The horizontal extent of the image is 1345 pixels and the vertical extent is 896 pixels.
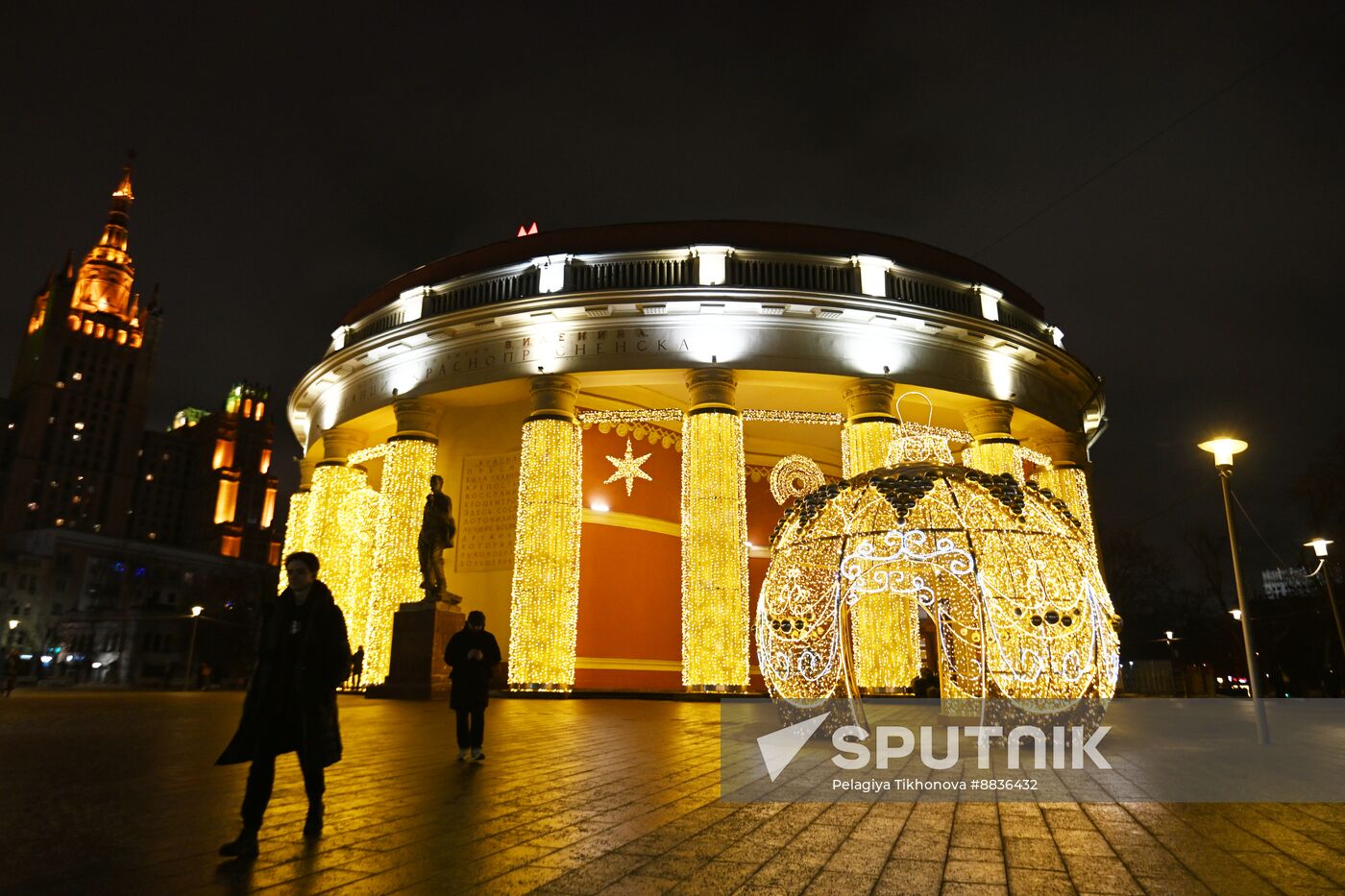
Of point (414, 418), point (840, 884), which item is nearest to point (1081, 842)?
point (840, 884)

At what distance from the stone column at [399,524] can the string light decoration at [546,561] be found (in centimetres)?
314

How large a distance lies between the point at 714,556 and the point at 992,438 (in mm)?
8564

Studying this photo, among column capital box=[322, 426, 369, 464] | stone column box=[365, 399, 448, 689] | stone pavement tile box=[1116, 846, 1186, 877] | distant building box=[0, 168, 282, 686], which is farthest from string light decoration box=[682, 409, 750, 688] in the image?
distant building box=[0, 168, 282, 686]

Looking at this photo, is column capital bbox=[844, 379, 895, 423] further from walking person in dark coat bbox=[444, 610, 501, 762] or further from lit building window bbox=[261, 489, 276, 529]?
lit building window bbox=[261, 489, 276, 529]

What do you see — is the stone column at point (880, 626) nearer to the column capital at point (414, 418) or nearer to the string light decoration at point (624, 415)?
the string light decoration at point (624, 415)

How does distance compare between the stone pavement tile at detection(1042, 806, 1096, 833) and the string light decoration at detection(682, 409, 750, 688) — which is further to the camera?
the string light decoration at detection(682, 409, 750, 688)

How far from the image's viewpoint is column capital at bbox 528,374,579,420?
20250 millimetres

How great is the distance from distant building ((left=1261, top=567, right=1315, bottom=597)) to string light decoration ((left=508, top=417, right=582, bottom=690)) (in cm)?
2526

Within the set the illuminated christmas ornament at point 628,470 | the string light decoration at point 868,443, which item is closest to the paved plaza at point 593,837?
the string light decoration at point 868,443

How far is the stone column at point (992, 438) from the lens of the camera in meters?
21.4

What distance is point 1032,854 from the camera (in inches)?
159

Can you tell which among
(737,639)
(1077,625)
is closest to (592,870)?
(1077,625)

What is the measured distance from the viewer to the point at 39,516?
278 feet

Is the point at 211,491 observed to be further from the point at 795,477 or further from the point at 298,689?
the point at 298,689
